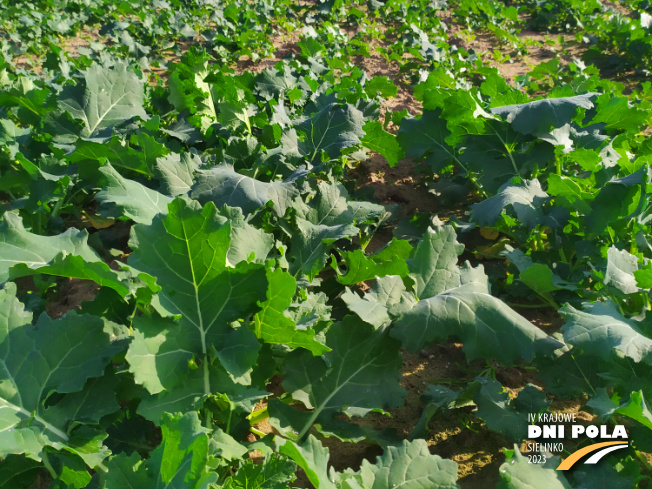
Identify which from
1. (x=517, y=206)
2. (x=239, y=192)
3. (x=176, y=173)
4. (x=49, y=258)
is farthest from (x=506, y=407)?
(x=176, y=173)

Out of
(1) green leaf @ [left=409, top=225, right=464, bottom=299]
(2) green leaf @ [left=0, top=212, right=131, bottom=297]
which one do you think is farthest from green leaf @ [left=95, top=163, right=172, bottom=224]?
(1) green leaf @ [left=409, top=225, right=464, bottom=299]

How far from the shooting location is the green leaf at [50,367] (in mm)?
1805

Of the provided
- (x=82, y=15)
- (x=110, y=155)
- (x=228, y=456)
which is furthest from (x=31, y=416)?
(x=82, y=15)

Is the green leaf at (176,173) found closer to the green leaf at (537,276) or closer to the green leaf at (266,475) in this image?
the green leaf at (266,475)

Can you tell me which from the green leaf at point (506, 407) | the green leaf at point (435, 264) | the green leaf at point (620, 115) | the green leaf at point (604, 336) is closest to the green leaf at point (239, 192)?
the green leaf at point (435, 264)

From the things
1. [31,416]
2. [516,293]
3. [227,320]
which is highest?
[227,320]

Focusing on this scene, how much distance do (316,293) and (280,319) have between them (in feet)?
2.40

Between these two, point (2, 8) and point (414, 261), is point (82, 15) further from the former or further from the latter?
point (414, 261)

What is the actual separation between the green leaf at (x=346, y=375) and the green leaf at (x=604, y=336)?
2.35 ft

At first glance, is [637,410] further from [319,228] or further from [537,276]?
[319,228]

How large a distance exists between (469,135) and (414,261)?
1507 millimetres

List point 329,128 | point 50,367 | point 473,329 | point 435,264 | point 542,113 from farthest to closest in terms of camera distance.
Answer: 1. point 329,128
2. point 542,113
3. point 435,264
4. point 473,329
5. point 50,367

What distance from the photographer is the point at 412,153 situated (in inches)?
151

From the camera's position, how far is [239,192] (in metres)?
2.80
